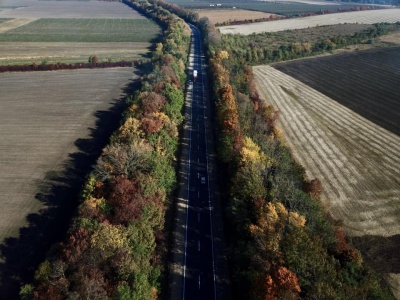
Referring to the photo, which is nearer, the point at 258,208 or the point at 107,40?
the point at 258,208

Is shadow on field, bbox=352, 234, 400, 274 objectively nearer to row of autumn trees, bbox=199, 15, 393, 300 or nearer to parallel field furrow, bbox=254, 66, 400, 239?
parallel field furrow, bbox=254, 66, 400, 239

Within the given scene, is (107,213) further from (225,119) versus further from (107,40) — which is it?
(107,40)

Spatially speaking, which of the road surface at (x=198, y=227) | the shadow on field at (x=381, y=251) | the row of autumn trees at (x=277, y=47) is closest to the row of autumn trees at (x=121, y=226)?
the road surface at (x=198, y=227)

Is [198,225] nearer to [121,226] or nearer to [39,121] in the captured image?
[121,226]

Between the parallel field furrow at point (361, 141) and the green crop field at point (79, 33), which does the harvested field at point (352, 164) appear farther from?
the green crop field at point (79, 33)

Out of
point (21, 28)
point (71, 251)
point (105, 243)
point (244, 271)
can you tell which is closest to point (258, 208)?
point (244, 271)

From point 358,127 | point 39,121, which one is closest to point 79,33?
point 39,121

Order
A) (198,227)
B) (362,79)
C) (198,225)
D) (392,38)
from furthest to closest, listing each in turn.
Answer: (392,38), (362,79), (198,225), (198,227)
